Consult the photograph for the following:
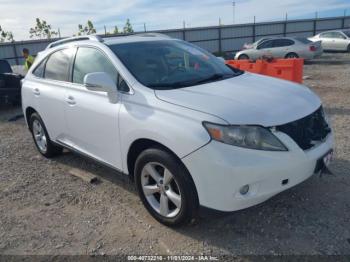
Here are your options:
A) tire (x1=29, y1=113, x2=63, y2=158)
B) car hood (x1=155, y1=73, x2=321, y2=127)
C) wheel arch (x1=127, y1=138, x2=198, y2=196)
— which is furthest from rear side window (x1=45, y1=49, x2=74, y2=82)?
car hood (x1=155, y1=73, x2=321, y2=127)

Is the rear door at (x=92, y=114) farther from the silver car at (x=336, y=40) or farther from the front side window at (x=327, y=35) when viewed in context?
the front side window at (x=327, y=35)

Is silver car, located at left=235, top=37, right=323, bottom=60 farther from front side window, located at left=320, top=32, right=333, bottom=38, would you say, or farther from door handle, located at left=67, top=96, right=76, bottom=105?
door handle, located at left=67, top=96, right=76, bottom=105

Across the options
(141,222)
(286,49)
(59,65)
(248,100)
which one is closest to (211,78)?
(248,100)

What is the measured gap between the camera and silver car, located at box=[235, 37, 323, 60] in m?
17.9

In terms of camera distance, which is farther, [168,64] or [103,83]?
[168,64]

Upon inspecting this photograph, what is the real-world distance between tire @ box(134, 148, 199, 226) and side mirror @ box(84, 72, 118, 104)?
71cm

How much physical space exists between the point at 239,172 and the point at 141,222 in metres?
1.34

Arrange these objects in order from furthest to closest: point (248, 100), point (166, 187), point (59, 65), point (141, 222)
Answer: point (59, 65) < point (141, 222) < point (166, 187) < point (248, 100)

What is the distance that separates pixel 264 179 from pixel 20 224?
102 inches

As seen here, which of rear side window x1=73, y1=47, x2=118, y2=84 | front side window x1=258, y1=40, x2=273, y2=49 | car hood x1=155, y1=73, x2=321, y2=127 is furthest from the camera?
front side window x1=258, y1=40, x2=273, y2=49

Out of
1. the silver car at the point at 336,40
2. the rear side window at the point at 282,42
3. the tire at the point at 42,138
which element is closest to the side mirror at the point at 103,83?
the tire at the point at 42,138

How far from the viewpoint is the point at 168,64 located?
12.8 feet

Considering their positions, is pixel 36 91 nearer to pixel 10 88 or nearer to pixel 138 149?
pixel 138 149

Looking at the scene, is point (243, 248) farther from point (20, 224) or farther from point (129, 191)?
point (20, 224)
